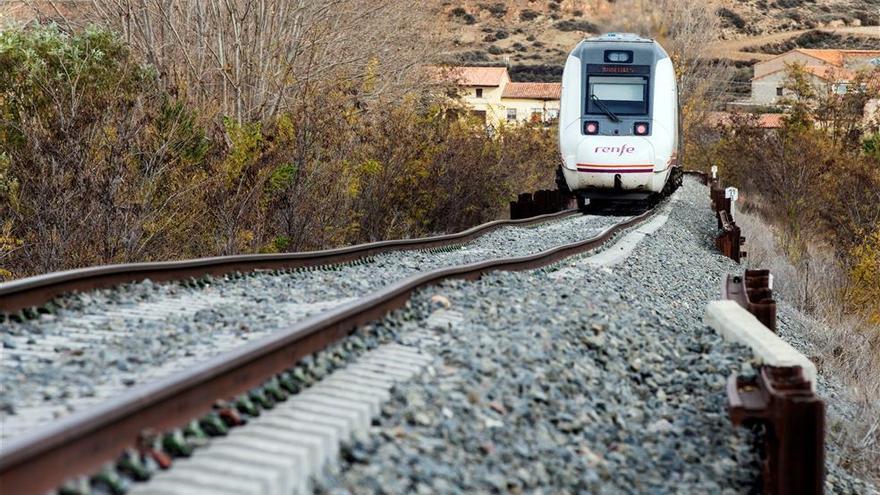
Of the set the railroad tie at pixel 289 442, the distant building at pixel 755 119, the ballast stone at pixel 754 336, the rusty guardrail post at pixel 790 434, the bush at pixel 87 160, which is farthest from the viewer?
the distant building at pixel 755 119

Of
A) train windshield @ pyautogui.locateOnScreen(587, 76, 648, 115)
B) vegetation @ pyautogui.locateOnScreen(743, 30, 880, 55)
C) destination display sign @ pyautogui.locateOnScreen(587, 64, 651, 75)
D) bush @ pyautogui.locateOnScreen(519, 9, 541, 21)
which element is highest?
bush @ pyautogui.locateOnScreen(519, 9, 541, 21)

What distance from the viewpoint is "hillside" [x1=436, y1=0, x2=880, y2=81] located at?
380 feet

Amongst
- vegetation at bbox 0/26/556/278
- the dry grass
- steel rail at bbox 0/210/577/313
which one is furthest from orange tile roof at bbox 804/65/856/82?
steel rail at bbox 0/210/577/313

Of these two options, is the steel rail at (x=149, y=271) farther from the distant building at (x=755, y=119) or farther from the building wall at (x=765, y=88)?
the building wall at (x=765, y=88)

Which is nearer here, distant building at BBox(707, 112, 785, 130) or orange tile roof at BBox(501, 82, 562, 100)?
distant building at BBox(707, 112, 785, 130)

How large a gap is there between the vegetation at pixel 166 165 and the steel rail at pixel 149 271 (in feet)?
10.2

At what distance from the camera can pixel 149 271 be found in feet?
24.8

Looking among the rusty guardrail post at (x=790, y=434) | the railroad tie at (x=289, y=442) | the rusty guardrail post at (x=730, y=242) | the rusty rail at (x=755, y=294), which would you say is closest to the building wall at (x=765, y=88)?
the rusty guardrail post at (x=730, y=242)

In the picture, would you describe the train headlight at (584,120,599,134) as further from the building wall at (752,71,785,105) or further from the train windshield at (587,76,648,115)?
the building wall at (752,71,785,105)

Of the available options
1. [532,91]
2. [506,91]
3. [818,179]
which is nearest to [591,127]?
[818,179]

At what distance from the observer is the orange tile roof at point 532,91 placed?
97625 millimetres

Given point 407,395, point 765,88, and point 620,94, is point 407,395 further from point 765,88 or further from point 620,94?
point 765,88

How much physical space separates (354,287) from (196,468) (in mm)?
4914

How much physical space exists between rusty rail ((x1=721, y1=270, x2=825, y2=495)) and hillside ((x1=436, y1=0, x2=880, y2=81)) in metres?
107
